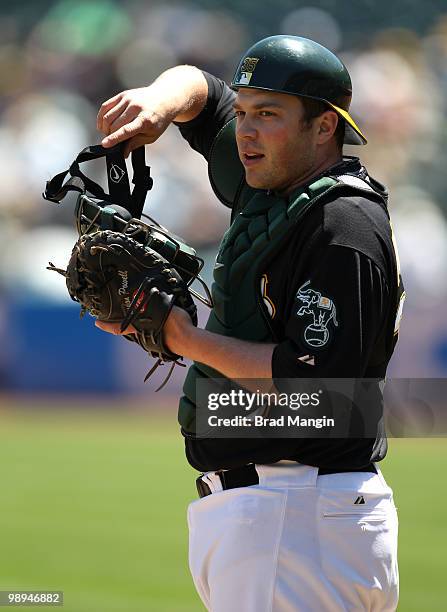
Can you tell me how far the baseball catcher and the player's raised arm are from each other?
230mm

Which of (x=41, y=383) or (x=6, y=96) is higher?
(x=6, y=96)

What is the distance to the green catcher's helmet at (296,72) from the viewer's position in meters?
2.52

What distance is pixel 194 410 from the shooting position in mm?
2656

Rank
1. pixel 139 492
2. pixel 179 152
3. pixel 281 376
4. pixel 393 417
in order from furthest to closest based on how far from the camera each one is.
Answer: pixel 179 152
pixel 139 492
pixel 393 417
pixel 281 376

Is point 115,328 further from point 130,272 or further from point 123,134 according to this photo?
point 123,134

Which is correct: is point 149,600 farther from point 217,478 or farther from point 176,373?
point 176,373

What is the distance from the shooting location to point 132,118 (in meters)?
2.80

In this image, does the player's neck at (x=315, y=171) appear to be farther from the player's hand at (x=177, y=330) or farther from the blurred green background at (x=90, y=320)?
the blurred green background at (x=90, y=320)

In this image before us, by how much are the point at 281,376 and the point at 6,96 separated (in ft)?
Result: 41.7

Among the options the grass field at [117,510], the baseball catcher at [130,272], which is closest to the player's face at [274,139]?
the baseball catcher at [130,272]

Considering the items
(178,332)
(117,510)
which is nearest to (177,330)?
(178,332)

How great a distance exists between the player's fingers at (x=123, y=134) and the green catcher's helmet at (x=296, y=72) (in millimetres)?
328

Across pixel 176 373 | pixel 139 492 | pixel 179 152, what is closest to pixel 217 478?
pixel 139 492

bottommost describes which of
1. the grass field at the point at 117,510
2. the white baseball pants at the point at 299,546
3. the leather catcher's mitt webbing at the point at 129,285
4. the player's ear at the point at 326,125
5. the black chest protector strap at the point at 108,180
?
the grass field at the point at 117,510
